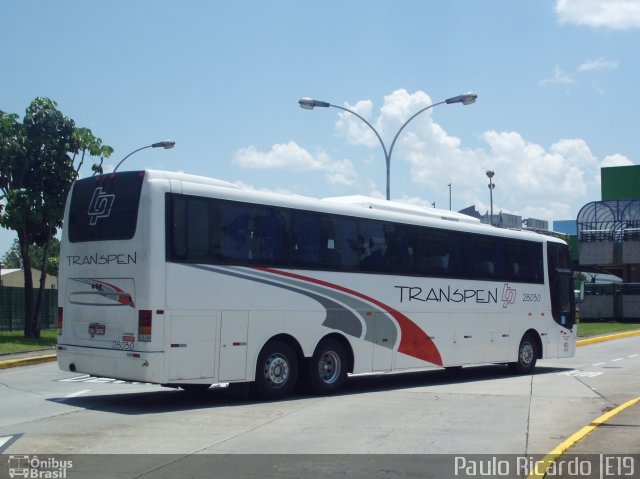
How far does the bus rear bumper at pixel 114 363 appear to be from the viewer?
12.0 m

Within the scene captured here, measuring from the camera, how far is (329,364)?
15000 millimetres

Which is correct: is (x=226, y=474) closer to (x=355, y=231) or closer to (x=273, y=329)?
(x=273, y=329)

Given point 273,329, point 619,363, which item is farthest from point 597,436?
point 619,363

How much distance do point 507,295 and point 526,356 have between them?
71.2 inches

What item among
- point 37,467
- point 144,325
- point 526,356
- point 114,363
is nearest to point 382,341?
point 144,325

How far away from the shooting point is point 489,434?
1055 centimetres

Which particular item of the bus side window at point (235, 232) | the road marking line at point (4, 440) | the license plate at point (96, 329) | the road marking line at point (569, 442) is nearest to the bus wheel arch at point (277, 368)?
the bus side window at point (235, 232)

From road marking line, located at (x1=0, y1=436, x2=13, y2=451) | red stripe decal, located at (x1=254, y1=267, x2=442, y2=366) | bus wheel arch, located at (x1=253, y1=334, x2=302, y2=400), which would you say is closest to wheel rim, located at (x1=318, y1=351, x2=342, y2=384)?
bus wheel arch, located at (x1=253, y1=334, x2=302, y2=400)

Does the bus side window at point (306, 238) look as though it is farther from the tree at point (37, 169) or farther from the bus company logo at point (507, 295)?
the tree at point (37, 169)

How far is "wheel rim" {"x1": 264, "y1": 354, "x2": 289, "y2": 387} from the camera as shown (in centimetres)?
1374

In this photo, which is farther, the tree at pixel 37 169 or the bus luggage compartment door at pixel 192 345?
the tree at pixel 37 169

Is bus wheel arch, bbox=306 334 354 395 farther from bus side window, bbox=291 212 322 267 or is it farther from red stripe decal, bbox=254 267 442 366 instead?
bus side window, bbox=291 212 322 267

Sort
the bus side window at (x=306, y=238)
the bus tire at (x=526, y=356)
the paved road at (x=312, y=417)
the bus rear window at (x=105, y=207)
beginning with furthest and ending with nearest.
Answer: the bus tire at (x=526, y=356)
the bus side window at (x=306, y=238)
the bus rear window at (x=105, y=207)
the paved road at (x=312, y=417)

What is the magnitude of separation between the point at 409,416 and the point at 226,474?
4624mm
